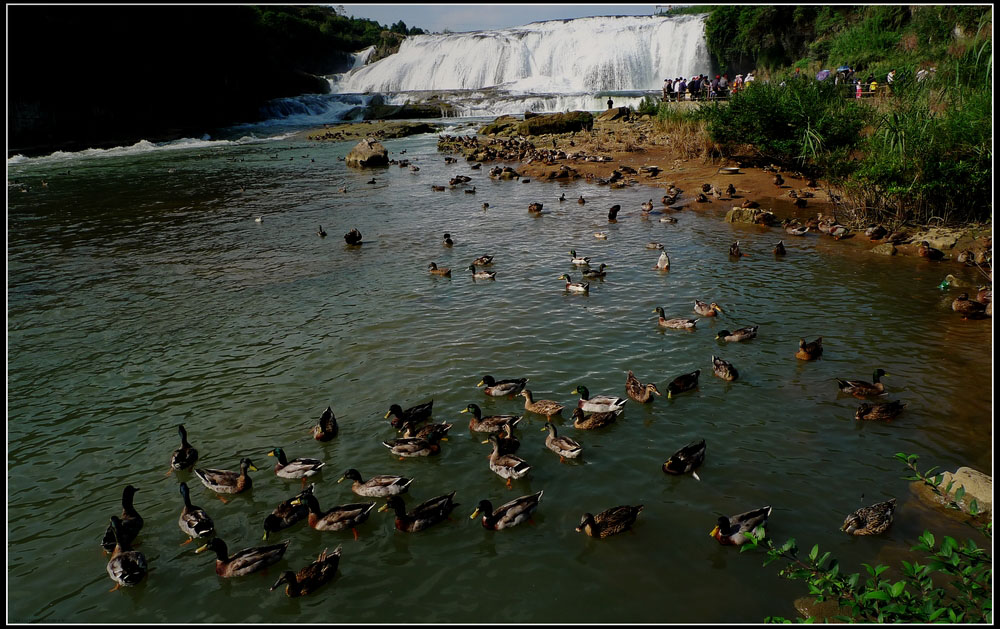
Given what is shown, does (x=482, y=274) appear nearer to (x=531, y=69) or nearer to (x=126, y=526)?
(x=126, y=526)

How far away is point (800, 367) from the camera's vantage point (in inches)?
513

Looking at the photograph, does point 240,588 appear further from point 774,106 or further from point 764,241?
point 774,106

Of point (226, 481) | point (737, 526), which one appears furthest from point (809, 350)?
point (226, 481)

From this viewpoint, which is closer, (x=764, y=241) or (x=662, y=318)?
(x=662, y=318)

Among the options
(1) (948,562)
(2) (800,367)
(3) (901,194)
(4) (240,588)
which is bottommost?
(4) (240,588)

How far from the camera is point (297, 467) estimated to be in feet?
33.7

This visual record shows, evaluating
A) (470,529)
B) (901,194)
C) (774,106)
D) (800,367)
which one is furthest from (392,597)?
(774,106)

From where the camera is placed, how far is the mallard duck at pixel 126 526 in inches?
347

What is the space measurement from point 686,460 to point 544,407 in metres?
3.05

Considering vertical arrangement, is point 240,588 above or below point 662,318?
below

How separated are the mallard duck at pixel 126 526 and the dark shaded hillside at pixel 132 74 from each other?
71340 millimetres

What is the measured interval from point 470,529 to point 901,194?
19.5 meters

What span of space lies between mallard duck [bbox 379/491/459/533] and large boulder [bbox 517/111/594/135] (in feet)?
154

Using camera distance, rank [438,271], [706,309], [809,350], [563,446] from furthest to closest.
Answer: [438,271] → [706,309] → [809,350] → [563,446]
